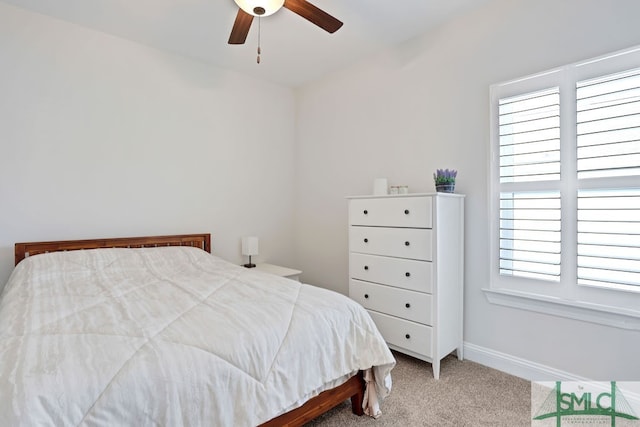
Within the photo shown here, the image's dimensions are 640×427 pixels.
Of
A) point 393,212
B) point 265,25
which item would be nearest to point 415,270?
point 393,212

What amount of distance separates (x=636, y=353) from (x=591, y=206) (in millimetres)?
867

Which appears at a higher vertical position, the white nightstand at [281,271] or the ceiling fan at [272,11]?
the ceiling fan at [272,11]

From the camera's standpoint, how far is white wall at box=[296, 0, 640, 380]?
1.98 meters

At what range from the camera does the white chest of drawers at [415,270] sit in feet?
7.44

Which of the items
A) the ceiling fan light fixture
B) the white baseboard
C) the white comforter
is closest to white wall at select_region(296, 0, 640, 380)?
the white baseboard

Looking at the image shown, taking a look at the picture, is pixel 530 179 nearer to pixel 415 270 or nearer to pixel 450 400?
pixel 415 270

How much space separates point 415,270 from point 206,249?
6.85 ft

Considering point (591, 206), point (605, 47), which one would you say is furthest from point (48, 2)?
point (591, 206)

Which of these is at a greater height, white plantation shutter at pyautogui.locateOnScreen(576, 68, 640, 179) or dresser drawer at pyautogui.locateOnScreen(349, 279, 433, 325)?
white plantation shutter at pyautogui.locateOnScreen(576, 68, 640, 179)

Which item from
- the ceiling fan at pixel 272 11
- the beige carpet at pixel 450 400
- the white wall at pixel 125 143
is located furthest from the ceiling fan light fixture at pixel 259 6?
the beige carpet at pixel 450 400

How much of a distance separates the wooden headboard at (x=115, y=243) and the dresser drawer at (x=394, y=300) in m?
1.61

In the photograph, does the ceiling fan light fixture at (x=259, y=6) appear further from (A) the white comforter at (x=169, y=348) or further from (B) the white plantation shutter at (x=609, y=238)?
(B) the white plantation shutter at (x=609, y=238)

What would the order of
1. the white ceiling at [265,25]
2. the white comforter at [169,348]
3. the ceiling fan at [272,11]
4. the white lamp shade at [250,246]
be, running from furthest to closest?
1. the white lamp shade at [250,246]
2. the white ceiling at [265,25]
3. the ceiling fan at [272,11]
4. the white comforter at [169,348]

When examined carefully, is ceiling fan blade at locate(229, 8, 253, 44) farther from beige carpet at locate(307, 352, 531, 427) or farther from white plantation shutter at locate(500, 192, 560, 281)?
beige carpet at locate(307, 352, 531, 427)
